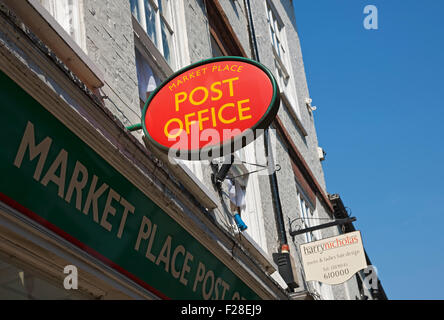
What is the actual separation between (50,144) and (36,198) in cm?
41

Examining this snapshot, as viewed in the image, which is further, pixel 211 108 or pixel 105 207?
pixel 211 108

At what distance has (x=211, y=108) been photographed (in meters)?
6.11

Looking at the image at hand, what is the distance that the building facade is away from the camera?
14.1ft

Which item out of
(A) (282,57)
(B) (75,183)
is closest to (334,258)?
(A) (282,57)

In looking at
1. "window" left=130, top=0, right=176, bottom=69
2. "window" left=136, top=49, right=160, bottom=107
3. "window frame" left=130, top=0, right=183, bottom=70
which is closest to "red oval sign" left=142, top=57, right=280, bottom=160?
"window" left=136, top=49, right=160, bottom=107

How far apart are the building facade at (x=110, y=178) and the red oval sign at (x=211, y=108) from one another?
36 centimetres

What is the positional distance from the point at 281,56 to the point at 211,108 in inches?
396

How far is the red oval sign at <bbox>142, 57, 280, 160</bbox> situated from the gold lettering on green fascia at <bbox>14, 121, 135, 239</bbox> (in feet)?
2.70

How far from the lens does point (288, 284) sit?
1029cm

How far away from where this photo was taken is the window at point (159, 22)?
25.8ft

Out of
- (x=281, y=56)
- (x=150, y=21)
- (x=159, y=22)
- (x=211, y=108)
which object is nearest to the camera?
(x=211, y=108)
